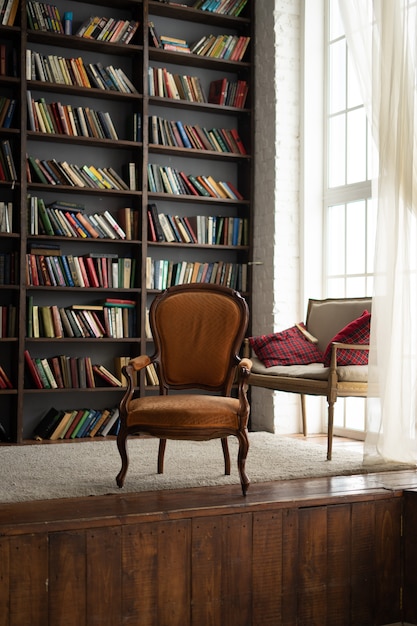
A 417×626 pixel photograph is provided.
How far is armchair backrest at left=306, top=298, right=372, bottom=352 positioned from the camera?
511 cm

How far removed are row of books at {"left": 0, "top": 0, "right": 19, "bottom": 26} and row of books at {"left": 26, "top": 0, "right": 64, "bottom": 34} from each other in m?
0.10

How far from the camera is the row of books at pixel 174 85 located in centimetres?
611

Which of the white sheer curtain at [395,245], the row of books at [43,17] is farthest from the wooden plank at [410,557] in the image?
the row of books at [43,17]

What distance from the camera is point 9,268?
5648mm

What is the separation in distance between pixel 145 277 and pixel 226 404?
254cm

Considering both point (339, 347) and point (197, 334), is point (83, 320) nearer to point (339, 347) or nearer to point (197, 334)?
point (197, 334)

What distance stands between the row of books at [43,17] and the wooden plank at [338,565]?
13.3ft

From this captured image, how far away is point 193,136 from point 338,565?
12.5 feet

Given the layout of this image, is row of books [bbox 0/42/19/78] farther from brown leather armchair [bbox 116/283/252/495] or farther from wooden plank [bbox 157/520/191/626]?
wooden plank [bbox 157/520/191/626]

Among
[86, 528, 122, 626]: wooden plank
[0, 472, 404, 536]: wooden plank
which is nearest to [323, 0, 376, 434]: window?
[0, 472, 404, 536]: wooden plank

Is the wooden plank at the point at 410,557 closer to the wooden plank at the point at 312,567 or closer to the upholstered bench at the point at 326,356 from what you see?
the wooden plank at the point at 312,567

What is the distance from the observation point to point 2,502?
325 centimetres

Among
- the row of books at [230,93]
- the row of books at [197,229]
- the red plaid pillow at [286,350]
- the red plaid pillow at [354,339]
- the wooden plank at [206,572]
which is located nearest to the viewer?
the wooden plank at [206,572]

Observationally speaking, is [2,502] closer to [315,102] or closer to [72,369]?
[72,369]
